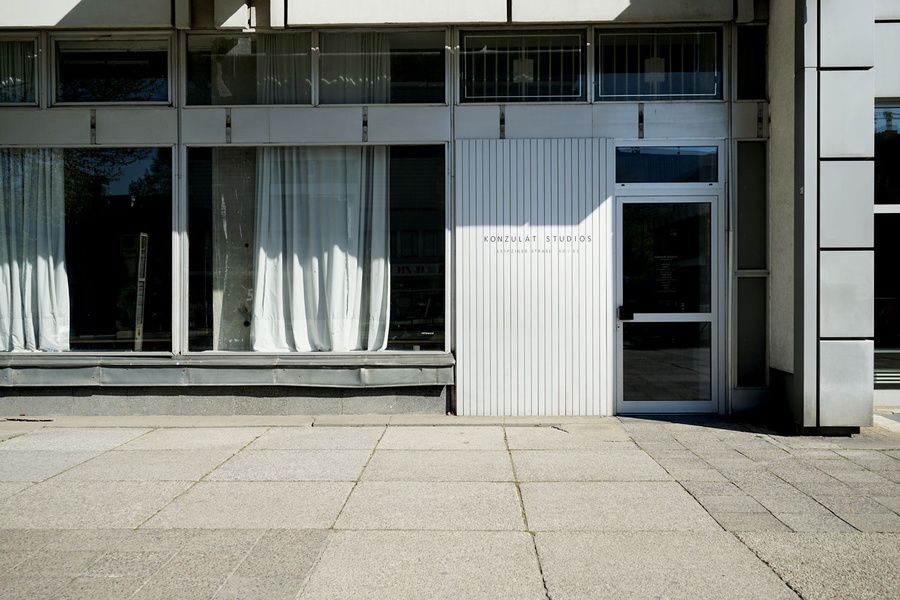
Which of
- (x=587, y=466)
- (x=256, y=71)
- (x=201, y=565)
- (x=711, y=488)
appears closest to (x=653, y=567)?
(x=711, y=488)

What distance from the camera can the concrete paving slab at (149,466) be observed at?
20.5 feet

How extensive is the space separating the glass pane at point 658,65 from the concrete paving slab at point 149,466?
5846 millimetres

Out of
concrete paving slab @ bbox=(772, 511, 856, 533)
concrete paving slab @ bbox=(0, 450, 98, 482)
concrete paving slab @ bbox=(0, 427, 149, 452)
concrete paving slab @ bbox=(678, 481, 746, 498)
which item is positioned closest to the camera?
concrete paving slab @ bbox=(772, 511, 856, 533)

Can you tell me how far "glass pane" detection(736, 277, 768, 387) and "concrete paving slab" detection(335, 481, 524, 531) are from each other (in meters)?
4.09

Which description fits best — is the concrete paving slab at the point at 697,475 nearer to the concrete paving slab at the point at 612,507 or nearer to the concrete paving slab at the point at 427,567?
the concrete paving slab at the point at 612,507

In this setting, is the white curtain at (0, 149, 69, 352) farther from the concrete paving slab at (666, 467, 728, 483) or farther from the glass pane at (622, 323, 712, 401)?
the concrete paving slab at (666, 467, 728, 483)

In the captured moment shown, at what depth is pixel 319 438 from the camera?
7730 mm

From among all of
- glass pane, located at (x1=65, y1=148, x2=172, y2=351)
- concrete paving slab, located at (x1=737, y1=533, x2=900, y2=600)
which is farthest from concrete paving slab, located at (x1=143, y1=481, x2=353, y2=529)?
glass pane, located at (x1=65, y1=148, x2=172, y2=351)

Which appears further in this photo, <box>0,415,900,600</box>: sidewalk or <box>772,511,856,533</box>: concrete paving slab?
<box>772,511,856,533</box>: concrete paving slab

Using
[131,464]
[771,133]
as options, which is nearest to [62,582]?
[131,464]

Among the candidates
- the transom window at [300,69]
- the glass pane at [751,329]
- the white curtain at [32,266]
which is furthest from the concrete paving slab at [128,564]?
the glass pane at [751,329]

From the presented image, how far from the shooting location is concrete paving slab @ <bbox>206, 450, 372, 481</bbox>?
20.4ft

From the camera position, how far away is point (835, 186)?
297 inches

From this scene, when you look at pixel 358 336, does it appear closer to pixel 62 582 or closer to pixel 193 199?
pixel 193 199
